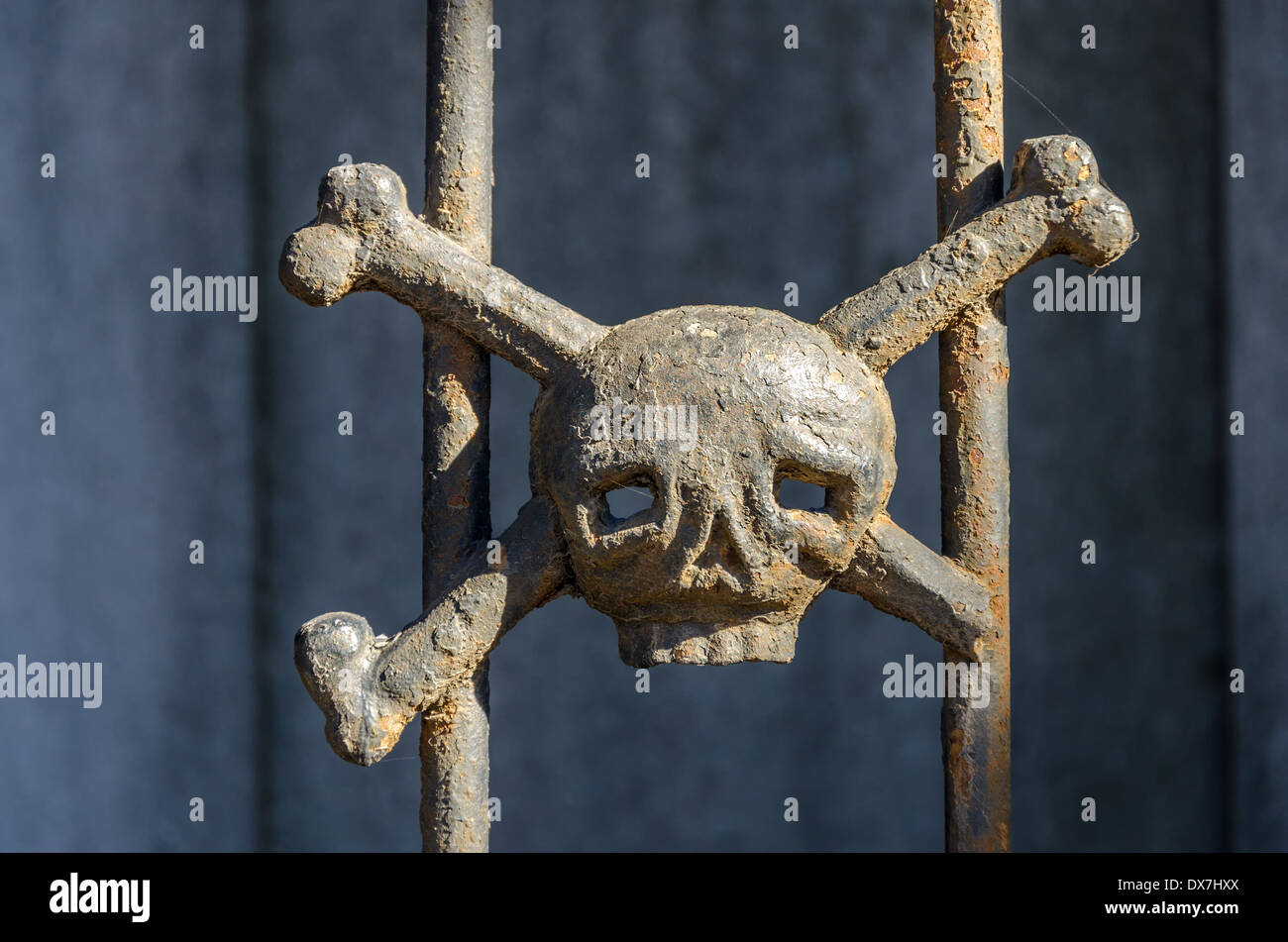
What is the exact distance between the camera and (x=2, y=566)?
2029mm

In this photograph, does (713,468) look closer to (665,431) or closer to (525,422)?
(665,431)

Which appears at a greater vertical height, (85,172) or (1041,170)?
(85,172)

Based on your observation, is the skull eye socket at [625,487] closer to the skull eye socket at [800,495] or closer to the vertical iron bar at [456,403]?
the vertical iron bar at [456,403]

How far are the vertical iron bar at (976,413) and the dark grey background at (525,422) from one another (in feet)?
2.95

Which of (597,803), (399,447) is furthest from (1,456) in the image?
(597,803)

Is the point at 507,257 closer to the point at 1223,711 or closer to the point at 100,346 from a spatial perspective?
the point at 100,346

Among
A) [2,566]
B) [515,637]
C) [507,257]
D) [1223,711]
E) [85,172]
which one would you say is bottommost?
[1223,711]

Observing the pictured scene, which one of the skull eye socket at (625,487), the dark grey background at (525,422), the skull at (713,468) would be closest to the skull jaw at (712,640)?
the skull at (713,468)

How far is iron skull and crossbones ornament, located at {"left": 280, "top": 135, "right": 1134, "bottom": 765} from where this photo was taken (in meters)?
1.10

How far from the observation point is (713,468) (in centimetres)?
108

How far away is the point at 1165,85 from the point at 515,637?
1408 millimetres

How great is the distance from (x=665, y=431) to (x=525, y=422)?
1112 mm

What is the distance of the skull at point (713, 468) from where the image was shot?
3.56 feet

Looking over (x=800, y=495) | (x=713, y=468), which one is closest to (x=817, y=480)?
(x=713, y=468)
